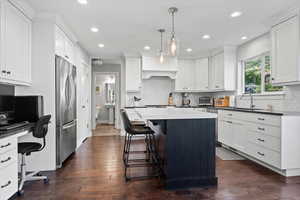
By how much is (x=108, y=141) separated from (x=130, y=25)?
3070 mm

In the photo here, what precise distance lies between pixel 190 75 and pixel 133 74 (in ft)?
5.98

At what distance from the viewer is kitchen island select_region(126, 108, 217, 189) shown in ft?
7.48

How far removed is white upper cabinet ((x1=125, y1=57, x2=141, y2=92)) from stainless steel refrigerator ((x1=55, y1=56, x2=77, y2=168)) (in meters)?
1.91

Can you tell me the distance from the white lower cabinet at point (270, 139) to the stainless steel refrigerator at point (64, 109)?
10.8 feet

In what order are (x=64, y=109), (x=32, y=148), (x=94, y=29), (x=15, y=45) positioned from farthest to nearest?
(x=94, y=29) < (x=64, y=109) < (x=15, y=45) < (x=32, y=148)

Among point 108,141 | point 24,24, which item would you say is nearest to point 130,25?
point 24,24

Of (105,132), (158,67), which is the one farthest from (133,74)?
(105,132)

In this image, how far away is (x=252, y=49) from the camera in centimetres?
411

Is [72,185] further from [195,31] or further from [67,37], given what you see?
[195,31]

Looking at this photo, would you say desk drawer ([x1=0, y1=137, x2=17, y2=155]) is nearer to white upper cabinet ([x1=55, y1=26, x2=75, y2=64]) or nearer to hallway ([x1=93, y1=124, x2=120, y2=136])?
white upper cabinet ([x1=55, y1=26, x2=75, y2=64])

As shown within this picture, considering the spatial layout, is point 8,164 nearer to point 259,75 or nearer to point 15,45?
point 15,45

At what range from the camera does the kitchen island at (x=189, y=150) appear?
2279mm

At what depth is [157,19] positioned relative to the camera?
3.03m

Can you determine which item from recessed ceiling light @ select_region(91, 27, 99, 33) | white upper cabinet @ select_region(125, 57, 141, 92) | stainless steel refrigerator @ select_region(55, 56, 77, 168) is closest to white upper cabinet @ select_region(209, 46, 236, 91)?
white upper cabinet @ select_region(125, 57, 141, 92)
